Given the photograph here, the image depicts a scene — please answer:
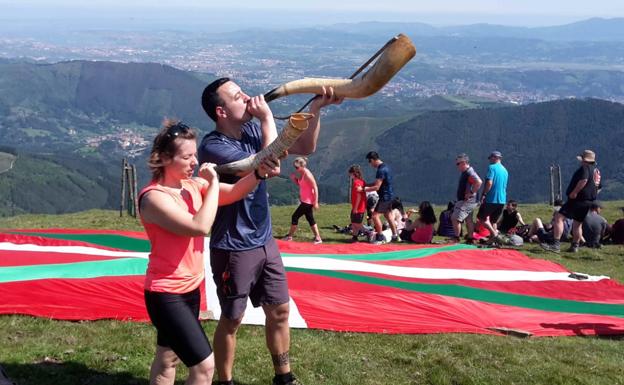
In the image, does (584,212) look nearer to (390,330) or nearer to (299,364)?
(390,330)

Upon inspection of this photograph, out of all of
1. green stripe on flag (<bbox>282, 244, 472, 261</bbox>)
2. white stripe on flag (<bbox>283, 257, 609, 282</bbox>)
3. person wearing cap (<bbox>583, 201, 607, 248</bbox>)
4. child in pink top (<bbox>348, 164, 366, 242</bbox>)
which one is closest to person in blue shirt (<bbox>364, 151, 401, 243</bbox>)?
child in pink top (<bbox>348, 164, 366, 242</bbox>)

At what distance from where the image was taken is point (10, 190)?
122500 mm

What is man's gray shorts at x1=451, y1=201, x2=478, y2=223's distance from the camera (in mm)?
15711

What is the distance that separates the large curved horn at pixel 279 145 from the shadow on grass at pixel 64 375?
2241mm

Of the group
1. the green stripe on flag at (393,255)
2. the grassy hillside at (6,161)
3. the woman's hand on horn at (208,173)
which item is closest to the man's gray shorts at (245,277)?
the woman's hand on horn at (208,173)

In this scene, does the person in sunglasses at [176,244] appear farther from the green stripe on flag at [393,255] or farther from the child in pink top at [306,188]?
the child in pink top at [306,188]

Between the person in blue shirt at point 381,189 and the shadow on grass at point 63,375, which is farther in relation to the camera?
the person in blue shirt at point 381,189

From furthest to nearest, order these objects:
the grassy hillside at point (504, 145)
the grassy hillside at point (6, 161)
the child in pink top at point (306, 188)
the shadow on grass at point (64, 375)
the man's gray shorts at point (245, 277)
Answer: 1. the grassy hillside at point (504, 145)
2. the grassy hillside at point (6, 161)
3. the child in pink top at point (306, 188)
4. the shadow on grass at point (64, 375)
5. the man's gray shorts at point (245, 277)

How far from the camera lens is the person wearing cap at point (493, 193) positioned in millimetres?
15281

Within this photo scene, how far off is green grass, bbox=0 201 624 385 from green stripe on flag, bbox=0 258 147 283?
1.11m

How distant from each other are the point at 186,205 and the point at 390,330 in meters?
4.08

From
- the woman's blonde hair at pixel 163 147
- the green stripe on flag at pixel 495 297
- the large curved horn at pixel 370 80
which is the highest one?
the large curved horn at pixel 370 80

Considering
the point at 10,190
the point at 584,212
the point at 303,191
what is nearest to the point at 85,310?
the point at 303,191

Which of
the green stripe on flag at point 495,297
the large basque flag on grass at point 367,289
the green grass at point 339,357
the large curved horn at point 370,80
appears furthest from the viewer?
the green stripe on flag at point 495,297
